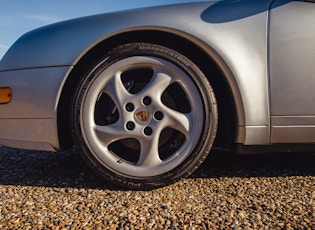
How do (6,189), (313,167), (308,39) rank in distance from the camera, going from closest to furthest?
1. (308,39)
2. (6,189)
3. (313,167)

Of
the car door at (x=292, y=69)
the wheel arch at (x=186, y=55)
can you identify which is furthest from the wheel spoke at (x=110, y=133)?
the car door at (x=292, y=69)

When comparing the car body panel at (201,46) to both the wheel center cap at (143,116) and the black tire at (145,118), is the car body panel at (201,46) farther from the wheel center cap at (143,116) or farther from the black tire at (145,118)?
the wheel center cap at (143,116)

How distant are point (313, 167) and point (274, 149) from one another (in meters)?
0.59

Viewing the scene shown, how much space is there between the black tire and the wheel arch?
10cm

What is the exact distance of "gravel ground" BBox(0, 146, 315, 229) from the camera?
4.40 ft

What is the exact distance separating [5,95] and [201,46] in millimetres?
1214

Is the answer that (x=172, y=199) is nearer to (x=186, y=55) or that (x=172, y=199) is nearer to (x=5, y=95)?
(x=186, y=55)

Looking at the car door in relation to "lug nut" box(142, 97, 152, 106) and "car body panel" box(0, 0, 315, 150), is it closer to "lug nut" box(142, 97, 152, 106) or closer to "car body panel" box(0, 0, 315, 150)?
"car body panel" box(0, 0, 315, 150)

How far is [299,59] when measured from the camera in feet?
5.49

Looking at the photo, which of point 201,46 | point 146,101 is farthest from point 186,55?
point 146,101

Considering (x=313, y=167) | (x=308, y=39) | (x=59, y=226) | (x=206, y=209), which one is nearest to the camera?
(x=59, y=226)

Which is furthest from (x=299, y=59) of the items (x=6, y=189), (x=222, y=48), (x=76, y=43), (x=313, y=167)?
(x=6, y=189)

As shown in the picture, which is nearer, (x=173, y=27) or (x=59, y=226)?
(x=59, y=226)

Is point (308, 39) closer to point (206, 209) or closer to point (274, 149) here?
point (274, 149)
